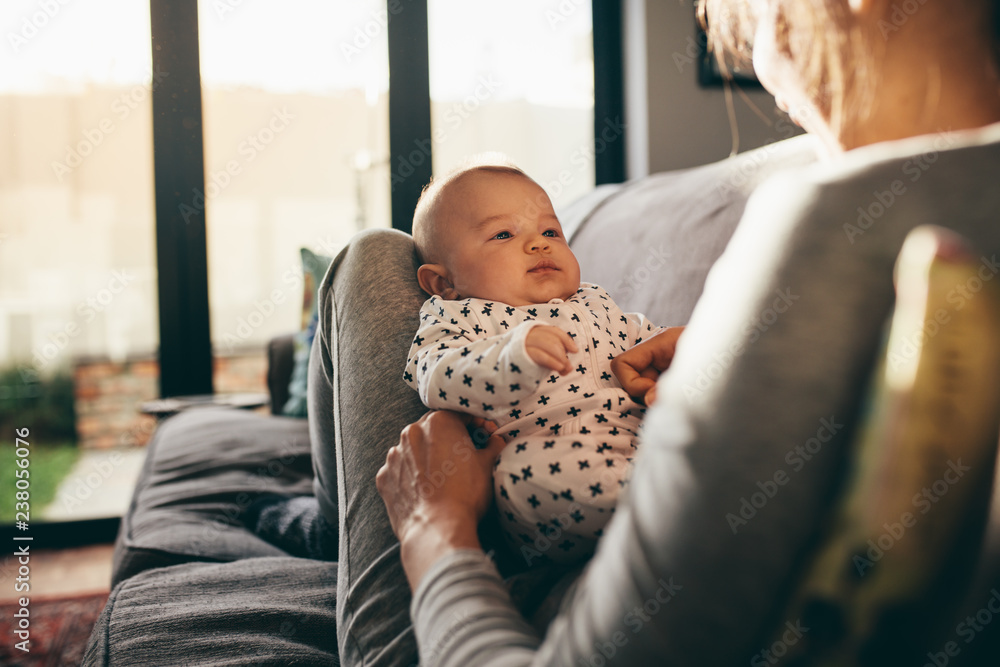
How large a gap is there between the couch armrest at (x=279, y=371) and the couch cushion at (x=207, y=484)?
0.18 meters

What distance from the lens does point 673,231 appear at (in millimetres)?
1254

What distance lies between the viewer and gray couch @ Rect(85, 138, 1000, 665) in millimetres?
777

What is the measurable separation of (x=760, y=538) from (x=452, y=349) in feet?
1.59

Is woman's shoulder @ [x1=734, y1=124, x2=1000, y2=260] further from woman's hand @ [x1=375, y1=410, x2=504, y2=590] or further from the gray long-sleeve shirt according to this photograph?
woman's hand @ [x1=375, y1=410, x2=504, y2=590]

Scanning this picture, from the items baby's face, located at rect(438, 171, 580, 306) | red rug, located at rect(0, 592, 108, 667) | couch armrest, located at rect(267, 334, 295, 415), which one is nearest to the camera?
baby's face, located at rect(438, 171, 580, 306)

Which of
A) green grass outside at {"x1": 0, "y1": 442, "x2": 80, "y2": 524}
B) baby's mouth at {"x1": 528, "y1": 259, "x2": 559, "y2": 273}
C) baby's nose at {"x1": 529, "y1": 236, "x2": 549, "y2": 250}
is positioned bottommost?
green grass outside at {"x1": 0, "y1": 442, "x2": 80, "y2": 524}

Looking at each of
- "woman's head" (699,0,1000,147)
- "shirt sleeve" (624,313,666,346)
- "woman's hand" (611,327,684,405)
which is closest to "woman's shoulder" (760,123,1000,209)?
"woman's head" (699,0,1000,147)

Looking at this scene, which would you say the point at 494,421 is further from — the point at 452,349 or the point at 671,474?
the point at 671,474

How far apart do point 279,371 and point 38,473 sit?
1.12m

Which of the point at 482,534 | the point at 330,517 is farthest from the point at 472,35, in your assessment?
the point at 482,534

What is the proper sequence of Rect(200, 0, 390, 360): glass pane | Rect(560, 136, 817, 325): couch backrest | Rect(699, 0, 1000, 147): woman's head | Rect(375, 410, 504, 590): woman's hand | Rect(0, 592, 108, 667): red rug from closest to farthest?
1. Rect(699, 0, 1000, 147): woman's head
2. Rect(375, 410, 504, 590): woman's hand
3. Rect(560, 136, 817, 325): couch backrest
4. Rect(0, 592, 108, 667): red rug
5. Rect(200, 0, 390, 360): glass pane

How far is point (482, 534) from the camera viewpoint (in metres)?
0.81

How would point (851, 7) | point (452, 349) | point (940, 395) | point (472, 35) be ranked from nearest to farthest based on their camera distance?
point (940, 395) < point (851, 7) < point (452, 349) < point (472, 35)

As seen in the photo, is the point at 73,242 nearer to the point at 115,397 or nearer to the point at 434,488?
the point at 115,397
